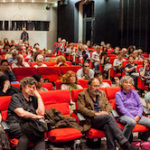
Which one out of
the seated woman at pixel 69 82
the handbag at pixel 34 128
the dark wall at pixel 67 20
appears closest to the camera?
the handbag at pixel 34 128

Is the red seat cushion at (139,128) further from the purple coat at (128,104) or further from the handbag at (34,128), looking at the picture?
the handbag at (34,128)

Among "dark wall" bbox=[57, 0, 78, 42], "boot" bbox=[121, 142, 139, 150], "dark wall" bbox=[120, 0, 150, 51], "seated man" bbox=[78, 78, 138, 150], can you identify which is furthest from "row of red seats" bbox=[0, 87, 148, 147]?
"dark wall" bbox=[57, 0, 78, 42]

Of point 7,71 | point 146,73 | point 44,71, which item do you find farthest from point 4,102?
point 146,73

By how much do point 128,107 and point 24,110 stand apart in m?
1.66

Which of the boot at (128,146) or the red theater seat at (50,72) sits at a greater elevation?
the red theater seat at (50,72)

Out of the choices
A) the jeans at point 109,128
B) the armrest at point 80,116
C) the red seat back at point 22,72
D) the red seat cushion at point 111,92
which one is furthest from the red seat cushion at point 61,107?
the red seat back at point 22,72

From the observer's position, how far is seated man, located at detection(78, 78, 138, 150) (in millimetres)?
3578

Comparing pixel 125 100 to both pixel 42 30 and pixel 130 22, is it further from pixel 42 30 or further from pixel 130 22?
pixel 42 30

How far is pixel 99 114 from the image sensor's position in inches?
149

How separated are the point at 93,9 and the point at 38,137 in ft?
42.3

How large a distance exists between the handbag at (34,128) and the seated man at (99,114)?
2.26ft

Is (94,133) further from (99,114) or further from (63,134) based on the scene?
(63,134)

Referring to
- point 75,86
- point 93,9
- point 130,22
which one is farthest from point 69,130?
point 93,9

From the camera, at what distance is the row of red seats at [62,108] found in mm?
3314
